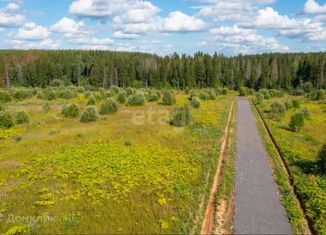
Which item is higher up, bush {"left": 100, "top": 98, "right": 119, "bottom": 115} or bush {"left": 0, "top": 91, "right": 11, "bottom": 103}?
bush {"left": 100, "top": 98, "right": 119, "bottom": 115}

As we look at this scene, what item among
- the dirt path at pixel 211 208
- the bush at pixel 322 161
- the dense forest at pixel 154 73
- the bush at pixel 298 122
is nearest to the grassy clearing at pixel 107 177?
the dirt path at pixel 211 208

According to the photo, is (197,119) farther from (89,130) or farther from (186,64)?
(186,64)

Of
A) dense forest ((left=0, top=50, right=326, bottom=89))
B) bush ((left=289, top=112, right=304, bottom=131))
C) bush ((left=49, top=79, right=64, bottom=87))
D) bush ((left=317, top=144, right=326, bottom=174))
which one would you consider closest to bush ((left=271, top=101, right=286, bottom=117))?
bush ((left=289, top=112, right=304, bottom=131))

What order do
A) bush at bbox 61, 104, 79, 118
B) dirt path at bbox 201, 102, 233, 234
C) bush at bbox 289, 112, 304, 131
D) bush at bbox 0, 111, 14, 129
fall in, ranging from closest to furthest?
dirt path at bbox 201, 102, 233, 234
bush at bbox 289, 112, 304, 131
bush at bbox 0, 111, 14, 129
bush at bbox 61, 104, 79, 118

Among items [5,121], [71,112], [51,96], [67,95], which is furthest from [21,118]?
[67,95]

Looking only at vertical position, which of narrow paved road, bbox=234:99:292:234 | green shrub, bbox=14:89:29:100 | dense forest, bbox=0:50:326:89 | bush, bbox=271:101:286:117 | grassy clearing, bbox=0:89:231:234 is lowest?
green shrub, bbox=14:89:29:100

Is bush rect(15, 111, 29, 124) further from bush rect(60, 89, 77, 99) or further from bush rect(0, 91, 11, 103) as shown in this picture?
bush rect(60, 89, 77, 99)
